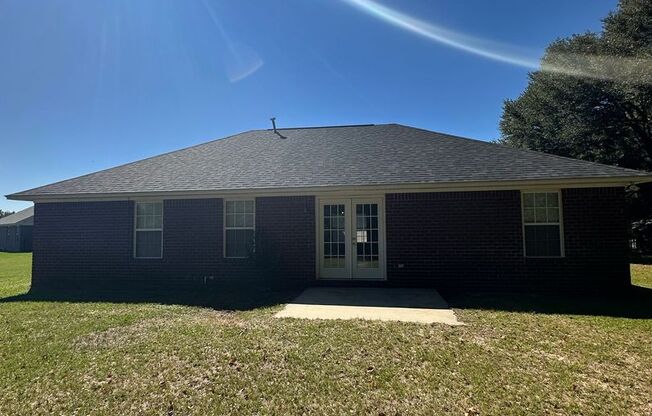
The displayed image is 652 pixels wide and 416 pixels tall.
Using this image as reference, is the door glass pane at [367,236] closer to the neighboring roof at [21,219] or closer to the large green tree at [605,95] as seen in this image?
the large green tree at [605,95]

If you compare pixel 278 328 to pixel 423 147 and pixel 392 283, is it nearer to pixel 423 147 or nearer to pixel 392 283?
pixel 392 283

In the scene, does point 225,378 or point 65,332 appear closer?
point 225,378

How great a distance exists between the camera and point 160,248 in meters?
11.2

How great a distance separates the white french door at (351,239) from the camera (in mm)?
10258

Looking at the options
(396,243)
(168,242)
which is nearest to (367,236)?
(396,243)

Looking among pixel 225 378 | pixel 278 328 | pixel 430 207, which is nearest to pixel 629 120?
pixel 430 207

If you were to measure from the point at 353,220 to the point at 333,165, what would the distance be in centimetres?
192

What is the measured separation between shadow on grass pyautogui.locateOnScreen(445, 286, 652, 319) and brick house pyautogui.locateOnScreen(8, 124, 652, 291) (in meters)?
0.44

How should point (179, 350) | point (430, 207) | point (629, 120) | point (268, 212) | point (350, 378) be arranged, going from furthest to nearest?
point (629, 120) → point (268, 212) → point (430, 207) → point (179, 350) → point (350, 378)

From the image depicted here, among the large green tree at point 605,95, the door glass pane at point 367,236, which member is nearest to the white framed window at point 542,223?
the door glass pane at point 367,236

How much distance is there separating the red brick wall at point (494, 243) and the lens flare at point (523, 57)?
5.24 m

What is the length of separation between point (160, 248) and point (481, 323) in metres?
8.74

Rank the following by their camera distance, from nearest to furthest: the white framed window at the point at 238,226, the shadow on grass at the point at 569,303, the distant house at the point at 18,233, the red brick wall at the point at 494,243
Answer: the shadow on grass at the point at 569,303 < the red brick wall at the point at 494,243 < the white framed window at the point at 238,226 < the distant house at the point at 18,233

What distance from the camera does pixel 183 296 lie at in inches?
376
